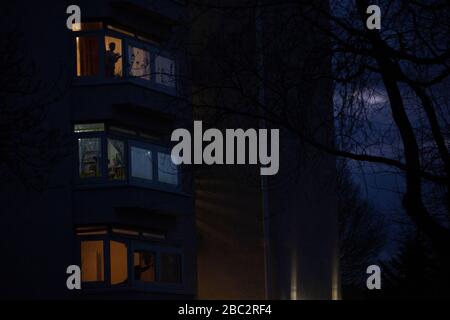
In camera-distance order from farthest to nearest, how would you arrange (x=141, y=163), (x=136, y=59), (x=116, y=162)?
(x=136, y=59) < (x=141, y=163) < (x=116, y=162)

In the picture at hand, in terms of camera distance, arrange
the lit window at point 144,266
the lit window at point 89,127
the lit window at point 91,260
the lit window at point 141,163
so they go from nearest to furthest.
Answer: the lit window at point 91,260 < the lit window at point 89,127 < the lit window at point 141,163 < the lit window at point 144,266

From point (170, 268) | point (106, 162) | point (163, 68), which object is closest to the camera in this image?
point (106, 162)

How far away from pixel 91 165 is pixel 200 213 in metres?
7.05

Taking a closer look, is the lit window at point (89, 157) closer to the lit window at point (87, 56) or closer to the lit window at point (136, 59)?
the lit window at point (87, 56)

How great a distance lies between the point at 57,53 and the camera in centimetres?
2633

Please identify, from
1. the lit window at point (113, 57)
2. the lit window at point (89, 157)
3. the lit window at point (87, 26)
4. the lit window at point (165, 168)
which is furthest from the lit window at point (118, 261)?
the lit window at point (87, 26)

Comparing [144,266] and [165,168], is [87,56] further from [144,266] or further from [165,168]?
[144,266]

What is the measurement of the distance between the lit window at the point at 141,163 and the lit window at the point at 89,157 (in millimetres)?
844

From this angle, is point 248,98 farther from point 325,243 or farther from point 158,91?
point 325,243

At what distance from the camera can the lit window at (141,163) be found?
26594mm

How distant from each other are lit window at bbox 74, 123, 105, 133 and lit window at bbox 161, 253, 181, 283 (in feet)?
12.1

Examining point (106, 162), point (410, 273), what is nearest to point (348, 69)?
point (106, 162)

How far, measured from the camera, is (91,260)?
86.0ft

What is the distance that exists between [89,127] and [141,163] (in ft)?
5.00
